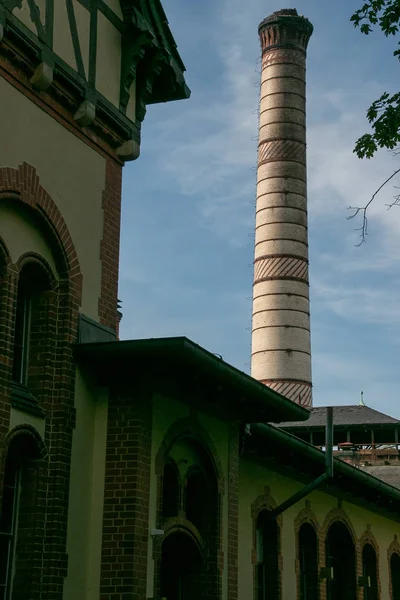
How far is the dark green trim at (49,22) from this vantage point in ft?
41.2

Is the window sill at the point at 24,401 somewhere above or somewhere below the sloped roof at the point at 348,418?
below

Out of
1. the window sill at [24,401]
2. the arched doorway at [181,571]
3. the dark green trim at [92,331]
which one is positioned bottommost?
the arched doorway at [181,571]

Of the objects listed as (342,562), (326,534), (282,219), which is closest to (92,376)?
(326,534)

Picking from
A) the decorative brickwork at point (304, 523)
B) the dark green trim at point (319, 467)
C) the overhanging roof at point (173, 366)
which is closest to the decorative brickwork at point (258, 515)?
the dark green trim at point (319, 467)

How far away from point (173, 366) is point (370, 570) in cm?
1187

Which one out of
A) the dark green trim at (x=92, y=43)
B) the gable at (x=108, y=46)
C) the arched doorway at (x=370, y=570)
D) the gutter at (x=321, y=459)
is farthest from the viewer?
the arched doorway at (x=370, y=570)

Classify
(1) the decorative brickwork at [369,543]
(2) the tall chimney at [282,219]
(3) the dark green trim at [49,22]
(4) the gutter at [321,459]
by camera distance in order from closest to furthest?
(3) the dark green trim at [49,22], (4) the gutter at [321,459], (1) the decorative brickwork at [369,543], (2) the tall chimney at [282,219]

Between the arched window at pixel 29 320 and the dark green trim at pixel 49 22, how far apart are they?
8.62ft

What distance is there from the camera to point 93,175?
13688 mm

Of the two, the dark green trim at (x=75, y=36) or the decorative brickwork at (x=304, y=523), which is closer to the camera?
the dark green trim at (x=75, y=36)

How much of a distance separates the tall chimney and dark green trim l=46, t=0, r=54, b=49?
38085 millimetres

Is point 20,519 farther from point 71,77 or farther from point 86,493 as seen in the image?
point 71,77

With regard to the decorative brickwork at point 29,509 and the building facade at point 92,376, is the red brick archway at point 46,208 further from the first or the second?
the decorative brickwork at point 29,509

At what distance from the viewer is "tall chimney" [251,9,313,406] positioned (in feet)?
166
